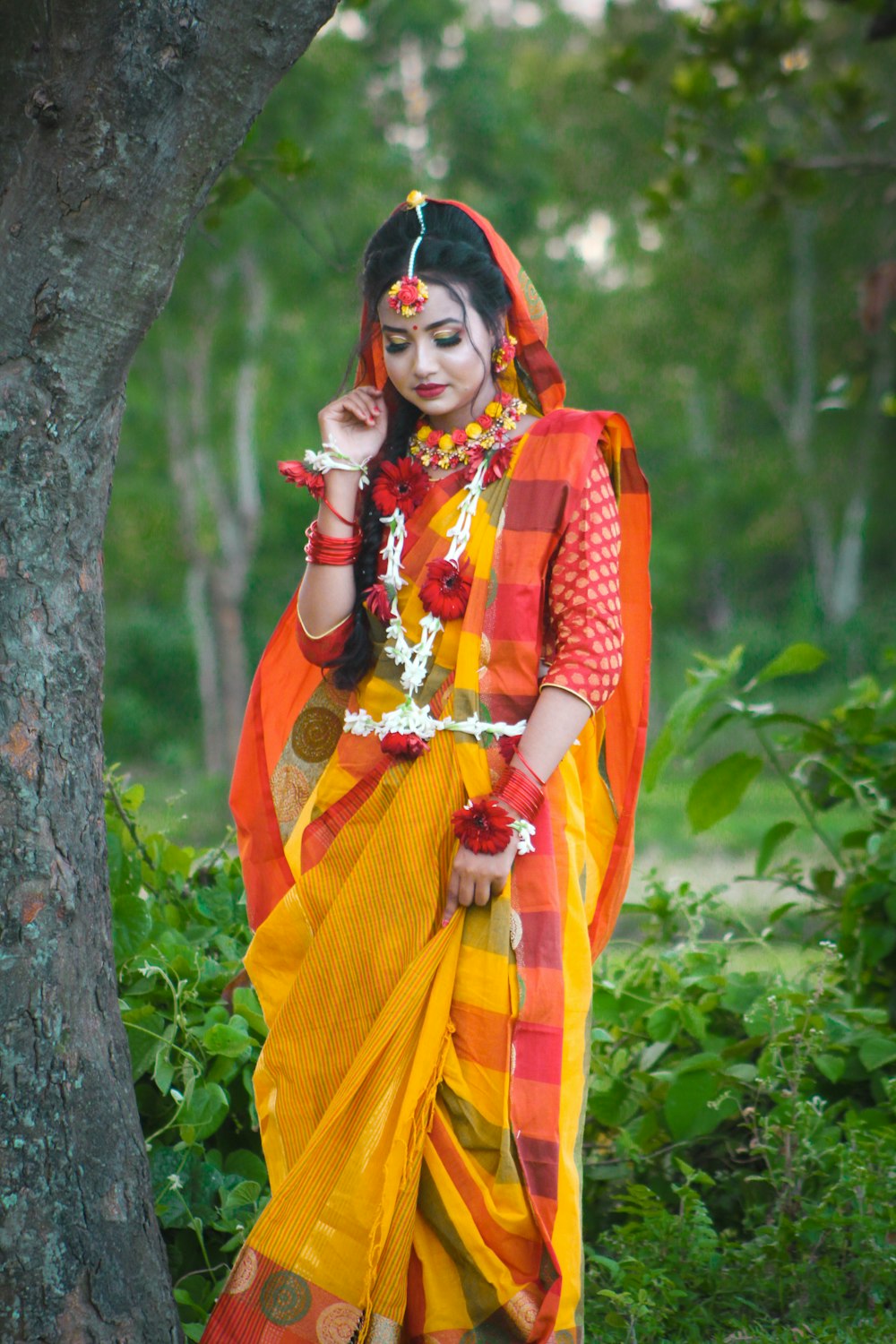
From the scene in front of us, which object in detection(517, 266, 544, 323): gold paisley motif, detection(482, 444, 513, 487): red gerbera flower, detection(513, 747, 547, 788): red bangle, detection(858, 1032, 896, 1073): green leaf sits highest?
detection(517, 266, 544, 323): gold paisley motif

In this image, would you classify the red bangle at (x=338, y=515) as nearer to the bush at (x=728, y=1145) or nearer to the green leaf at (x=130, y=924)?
the green leaf at (x=130, y=924)

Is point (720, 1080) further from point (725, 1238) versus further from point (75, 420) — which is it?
point (75, 420)

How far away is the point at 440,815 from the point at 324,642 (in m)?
0.40

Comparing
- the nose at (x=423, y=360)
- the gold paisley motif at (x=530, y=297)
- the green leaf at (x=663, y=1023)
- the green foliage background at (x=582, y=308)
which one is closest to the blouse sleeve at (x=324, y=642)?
the nose at (x=423, y=360)

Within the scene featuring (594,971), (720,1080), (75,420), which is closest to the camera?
(75,420)

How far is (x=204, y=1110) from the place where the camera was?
97.6 inches

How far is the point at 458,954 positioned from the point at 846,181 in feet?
59.9

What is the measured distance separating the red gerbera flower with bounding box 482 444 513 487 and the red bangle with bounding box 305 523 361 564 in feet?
0.85

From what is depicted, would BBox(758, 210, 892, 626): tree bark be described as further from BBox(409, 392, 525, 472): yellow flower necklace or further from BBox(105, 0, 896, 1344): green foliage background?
BBox(409, 392, 525, 472): yellow flower necklace

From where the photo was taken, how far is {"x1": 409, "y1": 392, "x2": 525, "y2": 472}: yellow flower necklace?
2.35 metres

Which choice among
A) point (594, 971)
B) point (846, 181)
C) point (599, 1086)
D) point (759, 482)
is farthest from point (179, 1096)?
point (759, 482)

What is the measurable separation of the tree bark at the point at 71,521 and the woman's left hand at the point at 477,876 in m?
0.57

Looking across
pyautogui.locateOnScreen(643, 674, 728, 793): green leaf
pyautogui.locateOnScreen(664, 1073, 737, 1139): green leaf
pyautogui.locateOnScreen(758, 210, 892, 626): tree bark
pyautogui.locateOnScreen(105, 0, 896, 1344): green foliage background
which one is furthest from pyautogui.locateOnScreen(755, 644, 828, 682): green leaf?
pyautogui.locateOnScreen(758, 210, 892, 626): tree bark

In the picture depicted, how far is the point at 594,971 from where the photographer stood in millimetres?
3488
